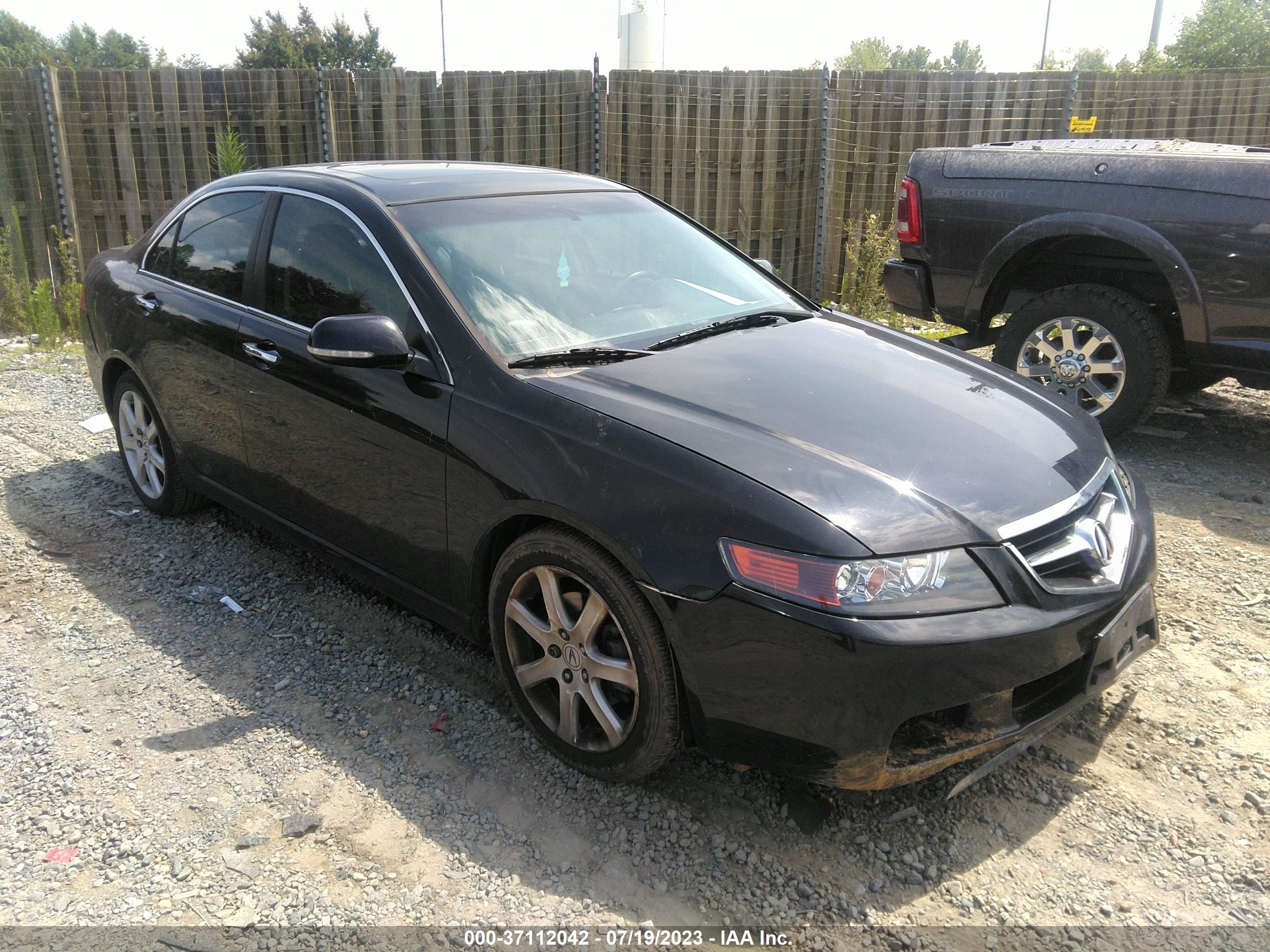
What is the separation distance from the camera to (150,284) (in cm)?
461

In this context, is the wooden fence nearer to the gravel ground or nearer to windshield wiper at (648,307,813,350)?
windshield wiper at (648,307,813,350)

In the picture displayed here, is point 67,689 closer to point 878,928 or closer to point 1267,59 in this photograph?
point 878,928

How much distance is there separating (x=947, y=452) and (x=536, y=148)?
8051 millimetres

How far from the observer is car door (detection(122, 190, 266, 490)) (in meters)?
4.04

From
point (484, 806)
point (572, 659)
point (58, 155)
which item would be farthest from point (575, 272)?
point (58, 155)

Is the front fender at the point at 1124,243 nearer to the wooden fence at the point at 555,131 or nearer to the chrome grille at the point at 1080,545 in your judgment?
the chrome grille at the point at 1080,545

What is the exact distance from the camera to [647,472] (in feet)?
8.63

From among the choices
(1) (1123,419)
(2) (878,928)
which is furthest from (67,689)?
(1) (1123,419)

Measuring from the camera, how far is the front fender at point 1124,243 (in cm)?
520

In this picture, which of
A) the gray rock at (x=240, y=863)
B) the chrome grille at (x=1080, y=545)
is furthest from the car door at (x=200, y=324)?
the chrome grille at (x=1080, y=545)

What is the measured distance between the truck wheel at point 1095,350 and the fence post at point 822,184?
4.31 metres

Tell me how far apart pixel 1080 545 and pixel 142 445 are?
14.1 feet

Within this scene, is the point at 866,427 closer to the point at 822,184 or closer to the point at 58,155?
the point at 822,184

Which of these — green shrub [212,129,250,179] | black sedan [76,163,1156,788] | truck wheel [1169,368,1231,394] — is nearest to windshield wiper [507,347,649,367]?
black sedan [76,163,1156,788]
